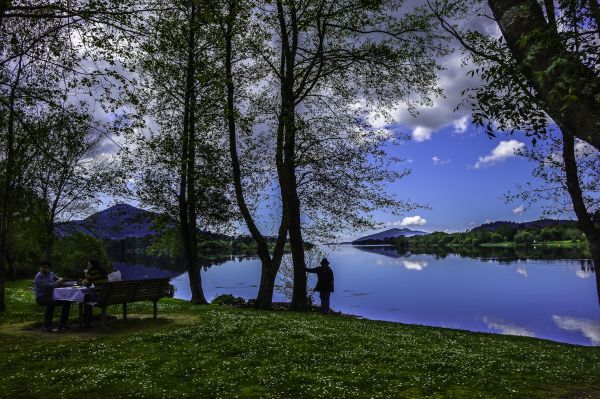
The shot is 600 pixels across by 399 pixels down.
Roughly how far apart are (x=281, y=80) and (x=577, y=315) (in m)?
48.8

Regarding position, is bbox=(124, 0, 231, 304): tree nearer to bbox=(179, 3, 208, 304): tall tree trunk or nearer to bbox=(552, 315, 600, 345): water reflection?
bbox=(179, 3, 208, 304): tall tree trunk

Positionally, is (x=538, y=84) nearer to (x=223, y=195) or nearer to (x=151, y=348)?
(x=151, y=348)

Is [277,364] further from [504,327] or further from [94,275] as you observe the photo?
[504,327]

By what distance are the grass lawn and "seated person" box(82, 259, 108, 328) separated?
604mm

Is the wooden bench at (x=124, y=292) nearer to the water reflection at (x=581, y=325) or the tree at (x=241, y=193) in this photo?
the tree at (x=241, y=193)

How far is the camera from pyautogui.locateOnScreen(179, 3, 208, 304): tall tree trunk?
103 feet

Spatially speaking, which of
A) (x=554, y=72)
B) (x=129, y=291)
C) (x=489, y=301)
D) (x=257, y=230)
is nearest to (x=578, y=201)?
(x=257, y=230)

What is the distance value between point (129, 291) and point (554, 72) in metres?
17.4

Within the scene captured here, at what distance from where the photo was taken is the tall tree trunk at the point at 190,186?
103 feet

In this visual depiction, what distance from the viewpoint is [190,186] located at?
32750 mm

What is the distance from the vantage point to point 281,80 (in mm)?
28875

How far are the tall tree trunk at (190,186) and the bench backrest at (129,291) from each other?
11244 mm

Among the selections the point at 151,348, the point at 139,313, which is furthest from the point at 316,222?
the point at 151,348

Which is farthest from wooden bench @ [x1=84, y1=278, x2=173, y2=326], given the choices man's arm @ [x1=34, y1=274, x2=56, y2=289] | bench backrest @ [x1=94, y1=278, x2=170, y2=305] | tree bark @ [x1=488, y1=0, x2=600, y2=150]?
tree bark @ [x1=488, y1=0, x2=600, y2=150]
